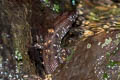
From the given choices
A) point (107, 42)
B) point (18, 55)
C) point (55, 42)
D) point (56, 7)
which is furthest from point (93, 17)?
point (107, 42)

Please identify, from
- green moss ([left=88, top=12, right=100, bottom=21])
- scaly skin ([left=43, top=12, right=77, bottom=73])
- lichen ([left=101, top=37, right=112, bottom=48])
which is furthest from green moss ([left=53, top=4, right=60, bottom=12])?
lichen ([left=101, top=37, right=112, bottom=48])

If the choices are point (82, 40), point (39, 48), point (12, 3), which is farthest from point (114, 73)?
point (12, 3)

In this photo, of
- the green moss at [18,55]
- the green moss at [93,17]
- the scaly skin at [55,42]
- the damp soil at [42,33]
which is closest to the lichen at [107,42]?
the damp soil at [42,33]

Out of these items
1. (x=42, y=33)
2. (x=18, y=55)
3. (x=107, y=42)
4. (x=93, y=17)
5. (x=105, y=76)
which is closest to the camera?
(x=93, y=17)

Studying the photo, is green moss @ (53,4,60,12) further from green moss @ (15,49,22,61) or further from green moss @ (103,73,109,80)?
green moss @ (103,73,109,80)

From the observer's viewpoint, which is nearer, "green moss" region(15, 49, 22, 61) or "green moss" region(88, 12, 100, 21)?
Answer: "green moss" region(88, 12, 100, 21)

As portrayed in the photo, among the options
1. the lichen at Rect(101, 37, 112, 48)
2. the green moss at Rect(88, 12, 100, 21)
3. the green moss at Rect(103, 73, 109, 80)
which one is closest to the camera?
the green moss at Rect(88, 12, 100, 21)

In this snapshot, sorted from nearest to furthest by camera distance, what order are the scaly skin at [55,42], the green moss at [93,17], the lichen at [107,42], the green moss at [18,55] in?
Result: the green moss at [93,17] < the green moss at [18,55] < the scaly skin at [55,42] < the lichen at [107,42]

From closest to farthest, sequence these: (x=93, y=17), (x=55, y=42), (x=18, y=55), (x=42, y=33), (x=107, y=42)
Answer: (x=93, y=17), (x=18, y=55), (x=42, y=33), (x=55, y=42), (x=107, y=42)

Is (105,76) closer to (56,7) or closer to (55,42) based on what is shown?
(55,42)

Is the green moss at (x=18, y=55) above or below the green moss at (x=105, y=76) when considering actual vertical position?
above

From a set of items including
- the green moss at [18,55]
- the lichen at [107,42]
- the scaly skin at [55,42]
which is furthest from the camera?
the lichen at [107,42]

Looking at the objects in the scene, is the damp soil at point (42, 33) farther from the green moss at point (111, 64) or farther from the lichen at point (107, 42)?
the green moss at point (111, 64)
